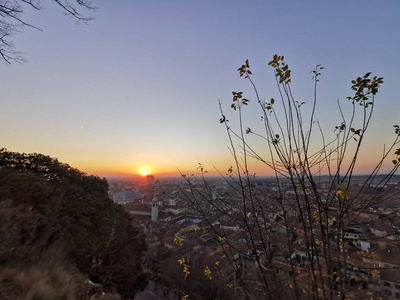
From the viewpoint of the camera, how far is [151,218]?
37.8 meters

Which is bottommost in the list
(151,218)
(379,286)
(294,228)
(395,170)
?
(151,218)

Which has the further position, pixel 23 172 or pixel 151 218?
pixel 151 218

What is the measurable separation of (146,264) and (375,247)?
16205 millimetres

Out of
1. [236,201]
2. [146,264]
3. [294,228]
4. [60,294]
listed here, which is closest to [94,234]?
[60,294]

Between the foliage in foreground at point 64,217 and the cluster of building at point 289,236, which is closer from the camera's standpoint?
the cluster of building at point 289,236

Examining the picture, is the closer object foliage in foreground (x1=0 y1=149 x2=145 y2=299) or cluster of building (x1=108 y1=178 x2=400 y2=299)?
cluster of building (x1=108 y1=178 x2=400 y2=299)

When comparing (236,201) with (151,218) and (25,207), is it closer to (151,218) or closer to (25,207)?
(25,207)

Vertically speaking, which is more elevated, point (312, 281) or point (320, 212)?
point (320, 212)

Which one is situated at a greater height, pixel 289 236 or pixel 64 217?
pixel 289 236

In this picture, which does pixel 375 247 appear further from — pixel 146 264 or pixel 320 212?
pixel 146 264

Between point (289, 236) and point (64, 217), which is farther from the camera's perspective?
point (64, 217)

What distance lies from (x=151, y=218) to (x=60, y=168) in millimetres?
32294

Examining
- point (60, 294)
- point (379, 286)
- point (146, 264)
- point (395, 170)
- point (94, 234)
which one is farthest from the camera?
point (146, 264)

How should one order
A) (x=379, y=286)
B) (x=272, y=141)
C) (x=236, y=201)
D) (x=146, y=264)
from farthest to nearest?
1. (x=146, y=264)
2. (x=379, y=286)
3. (x=236, y=201)
4. (x=272, y=141)
